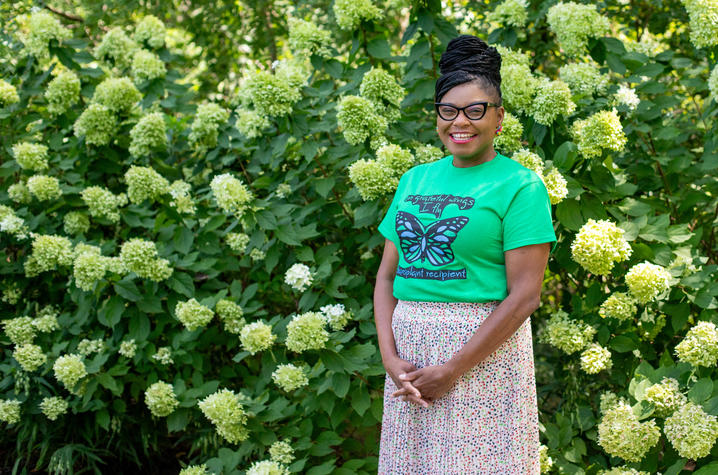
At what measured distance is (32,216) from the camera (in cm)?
361

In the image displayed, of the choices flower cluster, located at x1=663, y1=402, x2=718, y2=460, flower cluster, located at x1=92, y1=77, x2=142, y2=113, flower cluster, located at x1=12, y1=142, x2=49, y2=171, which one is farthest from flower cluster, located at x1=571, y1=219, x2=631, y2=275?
flower cluster, located at x1=12, y1=142, x2=49, y2=171

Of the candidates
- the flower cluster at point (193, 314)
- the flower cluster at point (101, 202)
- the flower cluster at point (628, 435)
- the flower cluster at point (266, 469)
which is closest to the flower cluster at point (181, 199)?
the flower cluster at point (101, 202)

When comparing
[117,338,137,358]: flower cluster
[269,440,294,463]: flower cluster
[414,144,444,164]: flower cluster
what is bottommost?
[269,440,294,463]: flower cluster

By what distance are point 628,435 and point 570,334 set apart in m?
0.50

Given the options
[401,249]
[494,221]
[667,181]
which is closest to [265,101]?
[401,249]

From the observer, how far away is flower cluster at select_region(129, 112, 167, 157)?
346 cm

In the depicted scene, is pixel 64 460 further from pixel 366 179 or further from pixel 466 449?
pixel 466 449

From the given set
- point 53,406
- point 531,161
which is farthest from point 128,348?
point 531,161

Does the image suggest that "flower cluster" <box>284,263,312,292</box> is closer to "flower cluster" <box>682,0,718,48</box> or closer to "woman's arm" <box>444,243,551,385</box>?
"woman's arm" <box>444,243,551,385</box>

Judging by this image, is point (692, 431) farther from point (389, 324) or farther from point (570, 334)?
point (389, 324)

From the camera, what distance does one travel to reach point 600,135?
8.38 ft

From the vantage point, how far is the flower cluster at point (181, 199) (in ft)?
10.8

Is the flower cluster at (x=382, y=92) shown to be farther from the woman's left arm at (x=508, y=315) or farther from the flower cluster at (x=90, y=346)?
the flower cluster at (x=90, y=346)

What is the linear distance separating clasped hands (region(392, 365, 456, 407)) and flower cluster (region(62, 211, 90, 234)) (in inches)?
94.8
